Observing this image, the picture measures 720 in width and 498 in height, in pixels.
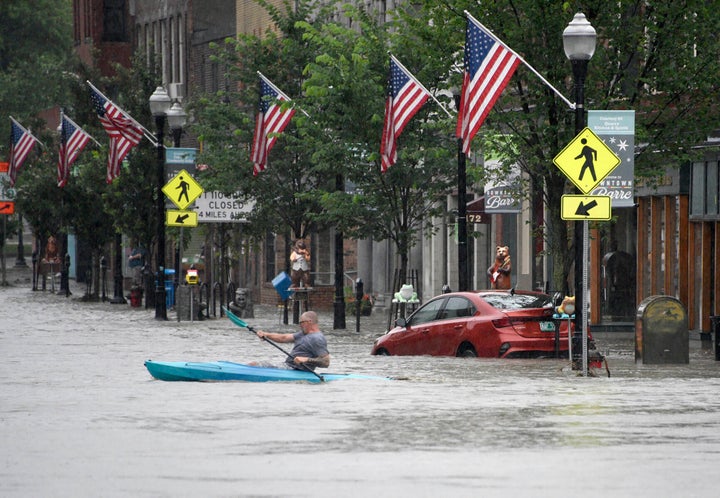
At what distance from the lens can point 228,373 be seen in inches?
922

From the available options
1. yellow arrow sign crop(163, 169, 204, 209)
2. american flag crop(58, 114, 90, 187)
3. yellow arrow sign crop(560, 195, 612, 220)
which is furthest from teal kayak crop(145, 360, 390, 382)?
american flag crop(58, 114, 90, 187)

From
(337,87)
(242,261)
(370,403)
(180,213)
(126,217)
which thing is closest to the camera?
(370,403)

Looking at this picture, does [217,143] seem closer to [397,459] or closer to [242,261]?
[242,261]

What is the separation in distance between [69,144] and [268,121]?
54.8ft

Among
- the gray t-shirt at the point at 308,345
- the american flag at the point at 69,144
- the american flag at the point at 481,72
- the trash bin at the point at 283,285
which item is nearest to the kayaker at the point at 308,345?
the gray t-shirt at the point at 308,345

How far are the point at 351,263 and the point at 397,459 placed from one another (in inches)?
1805

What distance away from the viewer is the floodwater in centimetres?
1357

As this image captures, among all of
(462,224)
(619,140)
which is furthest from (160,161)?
(619,140)

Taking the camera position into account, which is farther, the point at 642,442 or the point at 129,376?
the point at 129,376

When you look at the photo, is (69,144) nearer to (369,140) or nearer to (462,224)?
(369,140)

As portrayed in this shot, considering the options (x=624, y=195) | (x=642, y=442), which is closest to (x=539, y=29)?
(x=624, y=195)

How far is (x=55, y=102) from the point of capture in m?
106

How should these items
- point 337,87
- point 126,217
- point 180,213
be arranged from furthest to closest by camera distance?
point 126,217 → point 180,213 → point 337,87

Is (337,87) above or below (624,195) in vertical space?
above
